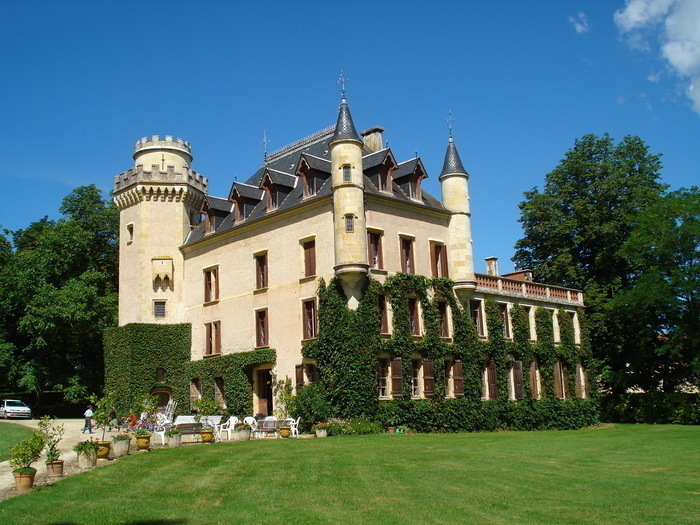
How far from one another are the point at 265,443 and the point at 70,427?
15480mm

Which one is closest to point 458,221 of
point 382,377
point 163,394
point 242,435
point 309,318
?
point 309,318

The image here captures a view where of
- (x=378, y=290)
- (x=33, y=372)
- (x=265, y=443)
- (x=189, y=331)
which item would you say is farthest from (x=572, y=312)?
(x=33, y=372)

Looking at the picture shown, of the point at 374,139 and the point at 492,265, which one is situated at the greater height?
the point at 374,139

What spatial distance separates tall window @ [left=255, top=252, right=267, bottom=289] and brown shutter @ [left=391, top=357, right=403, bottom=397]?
26.8ft

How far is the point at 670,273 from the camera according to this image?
147 feet

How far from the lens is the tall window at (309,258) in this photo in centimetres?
3622

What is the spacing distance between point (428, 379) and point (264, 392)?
27.8ft

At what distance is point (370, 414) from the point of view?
108 feet

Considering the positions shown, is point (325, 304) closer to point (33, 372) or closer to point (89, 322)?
point (89, 322)

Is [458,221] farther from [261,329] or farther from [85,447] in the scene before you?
[85,447]

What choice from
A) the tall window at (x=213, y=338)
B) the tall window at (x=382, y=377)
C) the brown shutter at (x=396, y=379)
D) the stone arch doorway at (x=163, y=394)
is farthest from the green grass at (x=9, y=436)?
the brown shutter at (x=396, y=379)

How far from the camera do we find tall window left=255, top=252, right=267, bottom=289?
38781 millimetres

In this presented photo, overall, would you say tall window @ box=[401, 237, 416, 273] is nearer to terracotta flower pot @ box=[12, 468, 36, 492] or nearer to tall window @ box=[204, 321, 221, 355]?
tall window @ box=[204, 321, 221, 355]

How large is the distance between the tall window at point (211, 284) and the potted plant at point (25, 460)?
79.9ft
